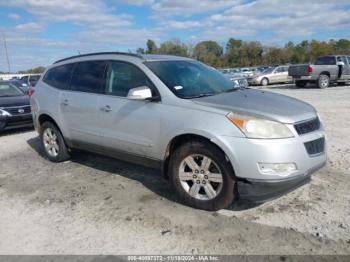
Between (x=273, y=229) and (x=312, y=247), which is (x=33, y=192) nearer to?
(x=273, y=229)

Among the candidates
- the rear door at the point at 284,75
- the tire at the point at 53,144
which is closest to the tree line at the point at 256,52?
the rear door at the point at 284,75

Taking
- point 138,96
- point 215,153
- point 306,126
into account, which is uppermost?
point 138,96

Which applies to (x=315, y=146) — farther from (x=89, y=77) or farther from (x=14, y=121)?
(x=14, y=121)

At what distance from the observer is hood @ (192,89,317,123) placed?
145 inches

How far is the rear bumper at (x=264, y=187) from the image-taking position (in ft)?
11.6

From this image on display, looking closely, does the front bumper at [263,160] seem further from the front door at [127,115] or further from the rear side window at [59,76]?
the rear side window at [59,76]

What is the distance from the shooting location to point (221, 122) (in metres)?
3.69

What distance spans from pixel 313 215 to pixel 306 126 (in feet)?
3.22

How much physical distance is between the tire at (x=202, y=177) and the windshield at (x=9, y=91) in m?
7.84

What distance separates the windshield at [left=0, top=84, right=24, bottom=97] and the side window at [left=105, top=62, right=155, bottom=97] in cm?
647

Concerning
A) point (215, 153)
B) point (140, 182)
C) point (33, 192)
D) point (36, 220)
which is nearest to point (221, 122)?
point (215, 153)

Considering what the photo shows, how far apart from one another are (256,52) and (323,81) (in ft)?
168

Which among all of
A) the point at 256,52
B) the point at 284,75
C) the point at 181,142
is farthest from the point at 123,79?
the point at 256,52

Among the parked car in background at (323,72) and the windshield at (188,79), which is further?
the parked car in background at (323,72)
